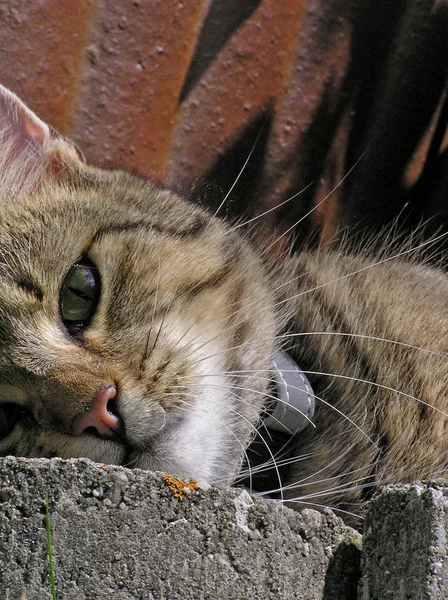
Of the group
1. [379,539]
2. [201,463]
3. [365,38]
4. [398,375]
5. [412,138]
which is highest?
[365,38]

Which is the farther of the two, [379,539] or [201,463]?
[201,463]

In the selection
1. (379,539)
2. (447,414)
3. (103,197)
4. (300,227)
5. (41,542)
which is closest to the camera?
(41,542)

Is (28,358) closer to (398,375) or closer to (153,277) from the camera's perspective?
(153,277)

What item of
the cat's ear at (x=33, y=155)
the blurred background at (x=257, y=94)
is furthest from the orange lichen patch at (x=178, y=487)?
the blurred background at (x=257, y=94)

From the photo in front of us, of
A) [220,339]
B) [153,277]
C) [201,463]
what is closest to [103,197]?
[153,277]

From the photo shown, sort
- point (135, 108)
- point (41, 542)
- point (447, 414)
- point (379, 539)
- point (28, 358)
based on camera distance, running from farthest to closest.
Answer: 1. point (135, 108)
2. point (447, 414)
3. point (28, 358)
4. point (379, 539)
5. point (41, 542)

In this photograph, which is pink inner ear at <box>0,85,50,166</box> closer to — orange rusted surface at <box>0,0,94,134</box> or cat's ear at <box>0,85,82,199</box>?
cat's ear at <box>0,85,82,199</box>
